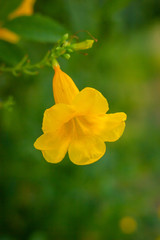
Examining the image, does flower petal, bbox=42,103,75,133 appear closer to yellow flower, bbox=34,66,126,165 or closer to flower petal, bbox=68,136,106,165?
yellow flower, bbox=34,66,126,165

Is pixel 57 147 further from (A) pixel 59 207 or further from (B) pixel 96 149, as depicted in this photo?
(A) pixel 59 207

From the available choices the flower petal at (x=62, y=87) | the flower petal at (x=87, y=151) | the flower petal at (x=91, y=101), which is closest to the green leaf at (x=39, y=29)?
the flower petal at (x=62, y=87)

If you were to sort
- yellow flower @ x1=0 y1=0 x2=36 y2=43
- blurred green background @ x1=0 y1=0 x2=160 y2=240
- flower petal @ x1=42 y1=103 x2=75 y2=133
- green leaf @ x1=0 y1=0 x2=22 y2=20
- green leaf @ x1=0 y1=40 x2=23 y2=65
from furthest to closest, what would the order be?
blurred green background @ x1=0 y1=0 x2=160 y2=240 → yellow flower @ x1=0 y1=0 x2=36 y2=43 → green leaf @ x1=0 y1=0 x2=22 y2=20 → green leaf @ x1=0 y1=40 x2=23 y2=65 → flower petal @ x1=42 y1=103 x2=75 y2=133

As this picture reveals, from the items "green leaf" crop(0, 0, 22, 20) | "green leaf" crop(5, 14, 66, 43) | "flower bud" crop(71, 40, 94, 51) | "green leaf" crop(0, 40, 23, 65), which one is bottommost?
"flower bud" crop(71, 40, 94, 51)

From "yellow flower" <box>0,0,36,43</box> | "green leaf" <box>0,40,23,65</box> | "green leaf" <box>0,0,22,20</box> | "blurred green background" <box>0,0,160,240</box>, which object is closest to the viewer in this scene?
"green leaf" <box>0,40,23,65</box>

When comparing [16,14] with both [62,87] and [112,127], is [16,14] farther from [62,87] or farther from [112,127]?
[112,127]

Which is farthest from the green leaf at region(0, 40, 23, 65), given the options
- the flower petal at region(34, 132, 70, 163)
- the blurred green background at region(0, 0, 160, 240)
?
the blurred green background at region(0, 0, 160, 240)

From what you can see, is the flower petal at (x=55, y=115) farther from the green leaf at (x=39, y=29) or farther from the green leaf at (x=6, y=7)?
the green leaf at (x=6, y=7)
